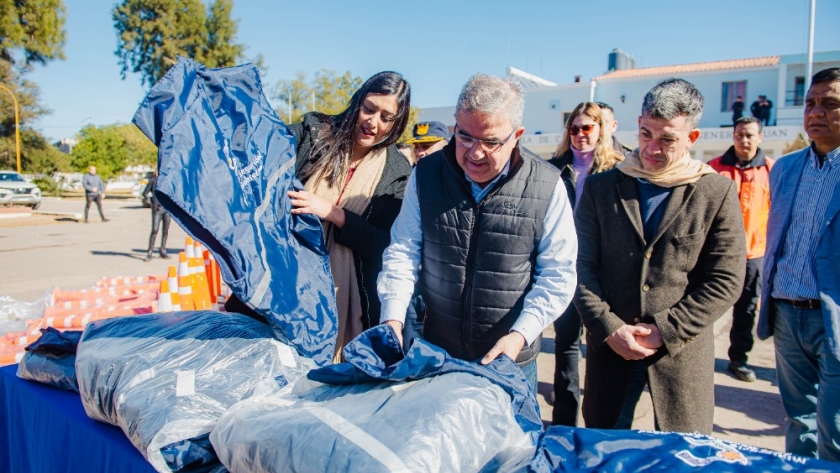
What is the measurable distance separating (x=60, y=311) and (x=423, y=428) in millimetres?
4584

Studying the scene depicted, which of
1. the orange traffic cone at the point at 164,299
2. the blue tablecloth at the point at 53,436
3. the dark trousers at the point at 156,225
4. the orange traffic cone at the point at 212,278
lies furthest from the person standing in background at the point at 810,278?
the dark trousers at the point at 156,225

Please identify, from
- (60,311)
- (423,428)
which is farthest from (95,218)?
(423,428)

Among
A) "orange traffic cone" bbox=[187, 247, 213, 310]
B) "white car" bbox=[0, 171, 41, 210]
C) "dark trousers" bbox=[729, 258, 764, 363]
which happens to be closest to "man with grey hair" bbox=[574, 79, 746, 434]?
"dark trousers" bbox=[729, 258, 764, 363]

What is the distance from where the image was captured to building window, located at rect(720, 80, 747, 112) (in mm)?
32594

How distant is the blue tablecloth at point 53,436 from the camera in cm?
164

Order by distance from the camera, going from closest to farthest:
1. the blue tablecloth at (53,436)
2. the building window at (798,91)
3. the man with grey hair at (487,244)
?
the blue tablecloth at (53,436)
the man with grey hair at (487,244)
the building window at (798,91)

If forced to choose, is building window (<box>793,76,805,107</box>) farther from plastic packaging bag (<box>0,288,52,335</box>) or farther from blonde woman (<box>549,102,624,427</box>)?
plastic packaging bag (<box>0,288,52,335</box>)

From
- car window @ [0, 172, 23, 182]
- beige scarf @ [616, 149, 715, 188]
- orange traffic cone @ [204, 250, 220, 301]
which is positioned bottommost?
orange traffic cone @ [204, 250, 220, 301]

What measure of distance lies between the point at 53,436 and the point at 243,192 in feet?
3.45

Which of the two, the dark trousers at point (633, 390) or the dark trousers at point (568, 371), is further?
the dark trousers at point (568, 371)

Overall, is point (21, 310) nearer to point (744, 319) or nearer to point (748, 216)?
point (744, 319)

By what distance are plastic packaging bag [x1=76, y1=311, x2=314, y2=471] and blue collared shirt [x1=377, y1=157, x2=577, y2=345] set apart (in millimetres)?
388

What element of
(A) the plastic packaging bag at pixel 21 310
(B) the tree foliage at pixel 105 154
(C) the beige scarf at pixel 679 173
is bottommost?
(A) the plastic packaging bag at pixel 21 310

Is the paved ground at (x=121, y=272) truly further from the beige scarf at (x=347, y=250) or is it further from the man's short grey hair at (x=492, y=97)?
the man's short grey hair at (x=492, y=97)
